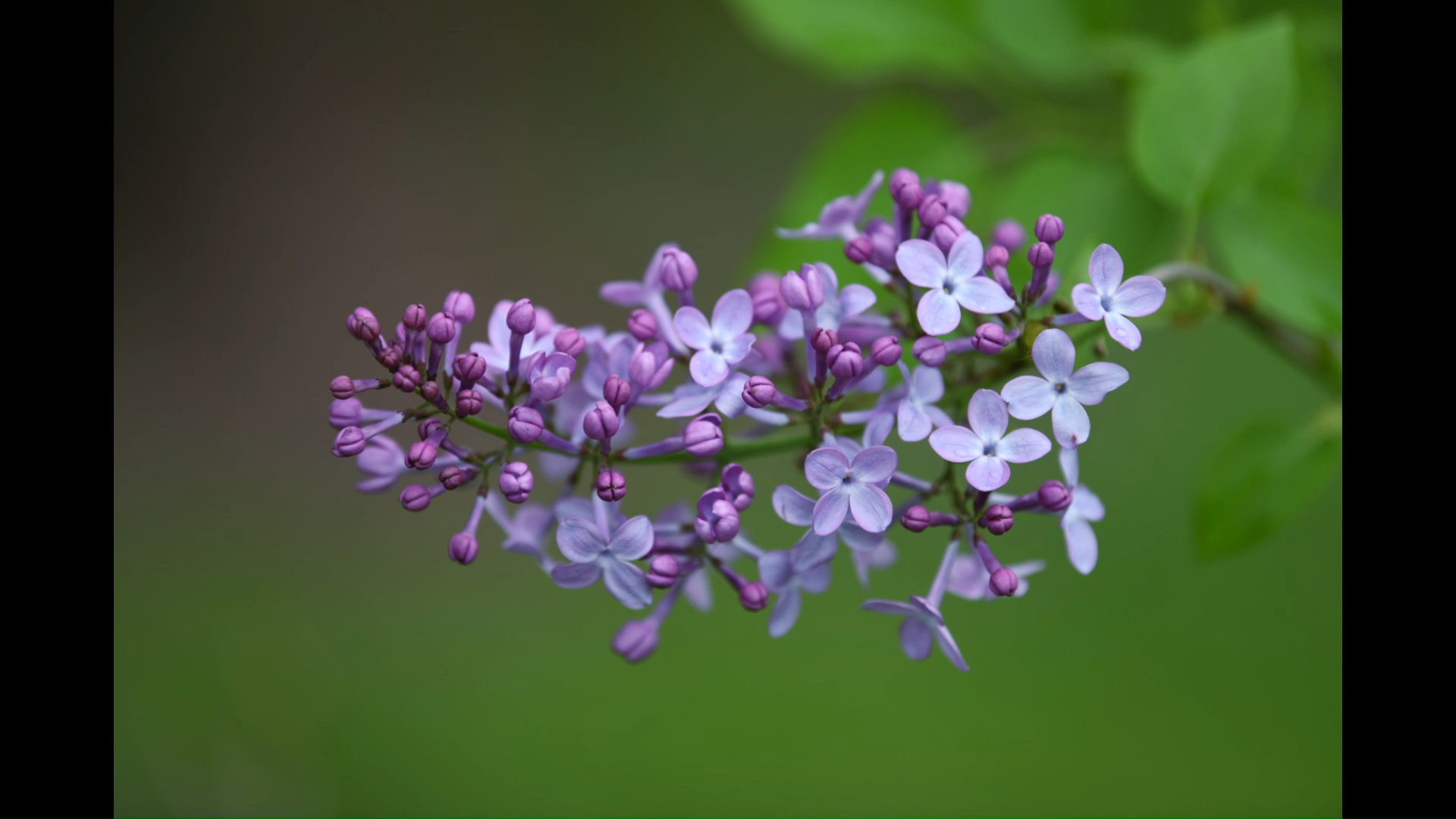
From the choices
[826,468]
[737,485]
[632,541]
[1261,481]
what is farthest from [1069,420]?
[1261,481]

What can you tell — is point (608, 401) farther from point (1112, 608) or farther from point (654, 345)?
point (1112, 608)

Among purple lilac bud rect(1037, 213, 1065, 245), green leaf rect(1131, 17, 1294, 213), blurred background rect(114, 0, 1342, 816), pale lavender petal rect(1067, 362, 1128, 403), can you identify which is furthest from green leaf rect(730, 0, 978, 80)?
pale lavender petal rect(1067, 362, 1128, 403)

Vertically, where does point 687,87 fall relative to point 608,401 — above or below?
above

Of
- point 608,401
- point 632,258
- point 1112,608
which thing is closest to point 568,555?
point 608,401

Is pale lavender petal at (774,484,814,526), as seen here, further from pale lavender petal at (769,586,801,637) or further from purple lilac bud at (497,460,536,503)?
purple lilac bud at (497,460,536,503)

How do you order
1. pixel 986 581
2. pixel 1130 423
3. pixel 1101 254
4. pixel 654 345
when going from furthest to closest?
pixel 1130 423 → pixel 986 581 → pixel 654 345 → pixel 1101 254

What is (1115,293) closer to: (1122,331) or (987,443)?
(1122,331)

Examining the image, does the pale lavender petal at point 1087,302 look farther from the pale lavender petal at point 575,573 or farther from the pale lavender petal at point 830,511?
the pale lavender petal at point 575,573
